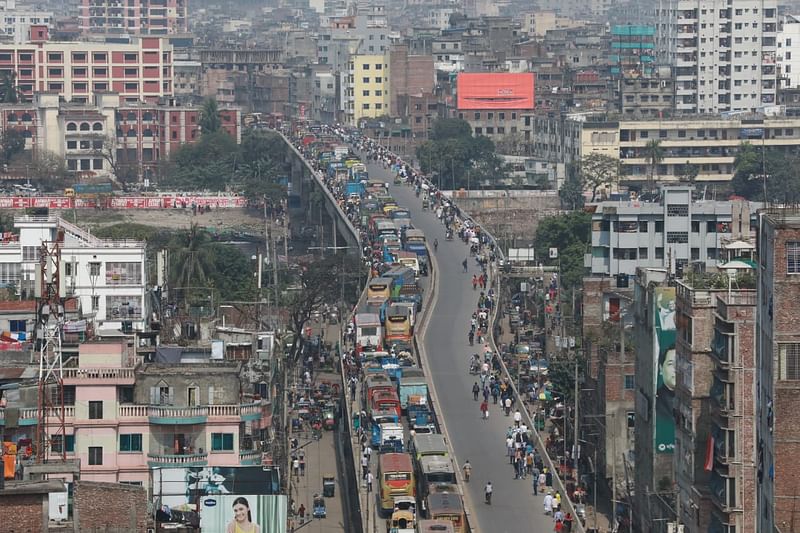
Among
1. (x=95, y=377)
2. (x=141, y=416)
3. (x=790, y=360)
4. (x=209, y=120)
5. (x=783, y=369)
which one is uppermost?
(x=790, y=360)

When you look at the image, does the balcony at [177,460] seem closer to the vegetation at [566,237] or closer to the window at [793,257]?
the window at [793,257]

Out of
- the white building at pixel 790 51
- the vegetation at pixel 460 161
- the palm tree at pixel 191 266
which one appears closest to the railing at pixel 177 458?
the palm tree at pixel 191 266

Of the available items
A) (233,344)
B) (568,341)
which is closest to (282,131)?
(568,341)

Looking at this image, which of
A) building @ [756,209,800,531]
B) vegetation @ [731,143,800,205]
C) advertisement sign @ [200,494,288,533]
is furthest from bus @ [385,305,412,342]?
vegetation @ [731,143,800,205]

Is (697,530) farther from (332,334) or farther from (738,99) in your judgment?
(738,99)

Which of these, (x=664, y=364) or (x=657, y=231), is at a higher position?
(x=664, y=364)

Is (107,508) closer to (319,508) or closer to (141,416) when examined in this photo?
(141,416)

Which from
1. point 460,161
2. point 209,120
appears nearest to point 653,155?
point 460,161
